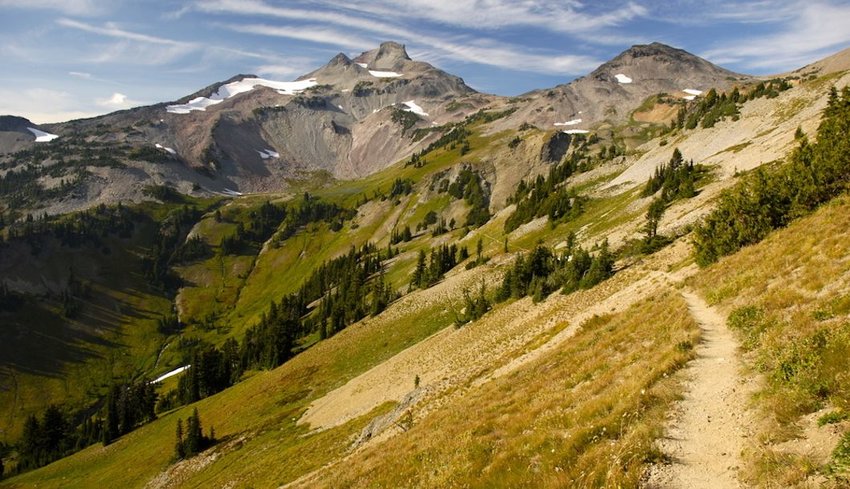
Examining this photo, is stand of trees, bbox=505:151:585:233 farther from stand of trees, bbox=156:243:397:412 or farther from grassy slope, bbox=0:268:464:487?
grassy slope, bbox=0:268:464:487

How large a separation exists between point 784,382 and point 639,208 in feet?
267

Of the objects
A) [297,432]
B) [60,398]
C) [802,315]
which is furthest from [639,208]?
[60,398]

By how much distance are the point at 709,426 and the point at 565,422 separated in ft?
14.8

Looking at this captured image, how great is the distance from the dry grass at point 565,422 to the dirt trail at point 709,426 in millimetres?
485

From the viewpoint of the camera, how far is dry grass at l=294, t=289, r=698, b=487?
474 inches

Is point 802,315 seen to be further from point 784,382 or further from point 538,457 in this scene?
point 538,457

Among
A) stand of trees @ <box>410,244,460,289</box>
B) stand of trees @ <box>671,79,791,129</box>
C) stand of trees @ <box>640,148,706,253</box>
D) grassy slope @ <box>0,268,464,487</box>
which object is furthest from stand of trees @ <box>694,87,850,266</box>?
stand of trees @ <box>671,79,791,129</box>

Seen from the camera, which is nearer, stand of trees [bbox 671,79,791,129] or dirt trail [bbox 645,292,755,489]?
dirt trail [bbox 645,292,755,489]

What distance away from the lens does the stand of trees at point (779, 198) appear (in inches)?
1184

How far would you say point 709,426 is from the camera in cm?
1220

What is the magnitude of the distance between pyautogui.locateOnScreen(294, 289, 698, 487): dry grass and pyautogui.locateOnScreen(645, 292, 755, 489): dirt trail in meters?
0.48

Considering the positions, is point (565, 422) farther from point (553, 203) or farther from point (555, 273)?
point (553, 203)

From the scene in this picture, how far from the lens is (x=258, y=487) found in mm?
41719

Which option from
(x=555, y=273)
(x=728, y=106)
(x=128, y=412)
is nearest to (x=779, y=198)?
(x=555, y=273)
